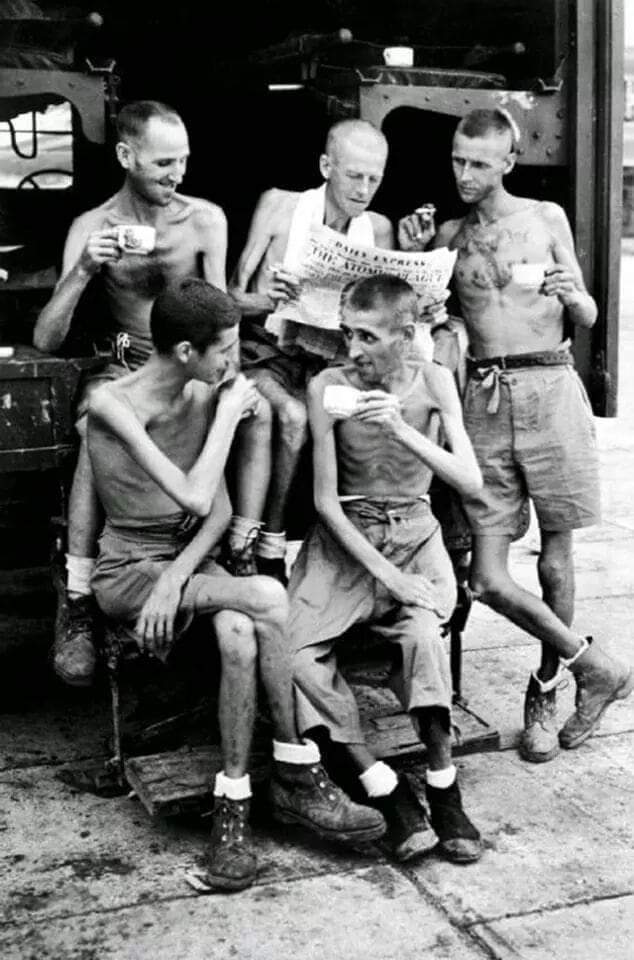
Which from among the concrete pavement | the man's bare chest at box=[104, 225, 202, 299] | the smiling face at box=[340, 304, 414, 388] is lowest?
the concrete pavement

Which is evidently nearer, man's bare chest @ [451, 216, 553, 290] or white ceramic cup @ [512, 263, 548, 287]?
white ceramic cup @ [512, 263, 548, 287]

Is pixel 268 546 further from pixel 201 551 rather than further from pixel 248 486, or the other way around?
pixel 201 551

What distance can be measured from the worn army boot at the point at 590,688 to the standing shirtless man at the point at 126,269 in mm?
1213

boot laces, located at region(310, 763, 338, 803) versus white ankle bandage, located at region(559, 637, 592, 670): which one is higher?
white ankle bandage, located at region(559, 637, 592, 670)

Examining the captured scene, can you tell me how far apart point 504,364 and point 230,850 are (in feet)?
6.12

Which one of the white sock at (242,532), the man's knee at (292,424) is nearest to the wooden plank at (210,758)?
the white sock at (242,532)

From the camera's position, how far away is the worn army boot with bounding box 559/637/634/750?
15.0 ft

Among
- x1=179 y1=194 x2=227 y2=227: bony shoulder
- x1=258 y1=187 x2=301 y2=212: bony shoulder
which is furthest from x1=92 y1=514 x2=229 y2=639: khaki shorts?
x1=258 y1=187 x2=301 y2=212: bony shoulder

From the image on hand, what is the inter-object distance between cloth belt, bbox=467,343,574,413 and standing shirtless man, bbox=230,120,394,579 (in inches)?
19.3

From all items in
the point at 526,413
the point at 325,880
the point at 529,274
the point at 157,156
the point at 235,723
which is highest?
the point at 157,156

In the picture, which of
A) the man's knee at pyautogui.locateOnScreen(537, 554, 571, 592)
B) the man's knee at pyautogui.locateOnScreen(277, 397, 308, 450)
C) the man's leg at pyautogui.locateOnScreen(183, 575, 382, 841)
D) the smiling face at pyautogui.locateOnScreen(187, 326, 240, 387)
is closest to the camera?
the man's leg at pyautogui.locateOnScreen(183, 575, 382, 841)

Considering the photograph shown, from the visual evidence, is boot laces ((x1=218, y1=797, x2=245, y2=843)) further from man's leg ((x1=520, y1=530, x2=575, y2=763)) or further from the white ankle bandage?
the white ankle bandage

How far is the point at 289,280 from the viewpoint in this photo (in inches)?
171

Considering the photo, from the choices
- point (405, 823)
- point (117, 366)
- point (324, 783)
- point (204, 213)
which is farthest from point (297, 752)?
point (204, 213)
